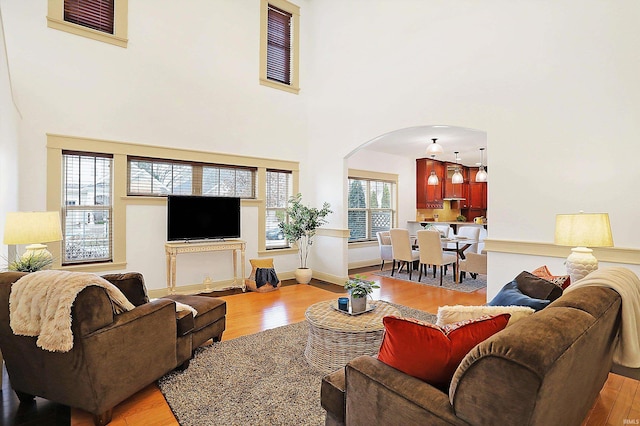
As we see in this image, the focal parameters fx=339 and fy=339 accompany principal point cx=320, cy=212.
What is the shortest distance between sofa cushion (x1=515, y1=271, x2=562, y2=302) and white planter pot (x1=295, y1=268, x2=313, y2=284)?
408 centimetres

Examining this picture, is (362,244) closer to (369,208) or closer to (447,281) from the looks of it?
(369,208)

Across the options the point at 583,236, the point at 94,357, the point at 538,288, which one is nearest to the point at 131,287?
the point at 94,357

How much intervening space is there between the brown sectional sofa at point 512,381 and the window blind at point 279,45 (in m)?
6.00

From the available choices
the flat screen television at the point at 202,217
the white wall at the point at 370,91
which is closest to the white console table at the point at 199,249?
the flat screen television at the point at 202,217

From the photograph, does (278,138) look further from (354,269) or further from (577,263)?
(577,263)

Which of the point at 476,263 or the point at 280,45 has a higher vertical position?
the point at 280,45

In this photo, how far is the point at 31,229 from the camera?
2807 millimetres

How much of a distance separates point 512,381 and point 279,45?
22.3 feet

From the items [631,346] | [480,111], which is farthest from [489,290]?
[631,346]

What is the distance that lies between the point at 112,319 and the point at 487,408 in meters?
2.15

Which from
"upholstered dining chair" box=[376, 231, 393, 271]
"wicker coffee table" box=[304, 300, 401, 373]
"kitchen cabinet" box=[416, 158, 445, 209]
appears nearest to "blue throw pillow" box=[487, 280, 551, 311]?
"wicker coffee table" box=[304, 300, 401, 373]

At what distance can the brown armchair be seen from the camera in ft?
6.61

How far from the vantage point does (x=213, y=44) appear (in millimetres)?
5562

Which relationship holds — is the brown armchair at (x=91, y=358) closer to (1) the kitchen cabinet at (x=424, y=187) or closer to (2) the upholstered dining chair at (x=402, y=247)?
(2) the upholstered dining chair at (x=402, y=247)
